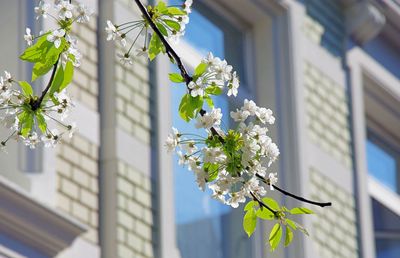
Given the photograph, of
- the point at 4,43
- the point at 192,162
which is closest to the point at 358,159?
the point at 4,43

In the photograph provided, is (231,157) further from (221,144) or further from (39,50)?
(39,50)

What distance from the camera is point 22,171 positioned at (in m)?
8.88

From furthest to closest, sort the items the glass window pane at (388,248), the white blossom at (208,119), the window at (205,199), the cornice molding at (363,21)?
the glass window pane at (388,248) < the cornice molding at (363,21) < the window at (205,199) < the white blossom at (208,119)

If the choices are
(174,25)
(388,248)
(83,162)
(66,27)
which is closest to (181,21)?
(174,25)

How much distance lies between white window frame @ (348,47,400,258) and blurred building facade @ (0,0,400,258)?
1 centimetres

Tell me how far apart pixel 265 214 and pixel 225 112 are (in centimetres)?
683

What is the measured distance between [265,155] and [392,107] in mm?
9346

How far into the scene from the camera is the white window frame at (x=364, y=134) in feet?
40.5

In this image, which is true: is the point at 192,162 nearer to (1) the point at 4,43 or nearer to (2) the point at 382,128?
(1) the point at 4,43

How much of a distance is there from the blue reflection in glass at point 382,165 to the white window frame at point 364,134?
10cm

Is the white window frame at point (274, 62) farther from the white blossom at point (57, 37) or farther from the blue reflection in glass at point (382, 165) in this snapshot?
the white blossom at point (57, 37)

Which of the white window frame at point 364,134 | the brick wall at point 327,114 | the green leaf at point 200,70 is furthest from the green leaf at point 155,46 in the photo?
the white window frame at point 364,134

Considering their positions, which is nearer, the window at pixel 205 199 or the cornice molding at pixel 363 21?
the window at pixel 205 199

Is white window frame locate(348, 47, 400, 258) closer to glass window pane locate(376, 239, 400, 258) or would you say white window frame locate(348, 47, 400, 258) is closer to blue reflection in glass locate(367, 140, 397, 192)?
blue reflection in glass locate(367, 140, 397, 192)
